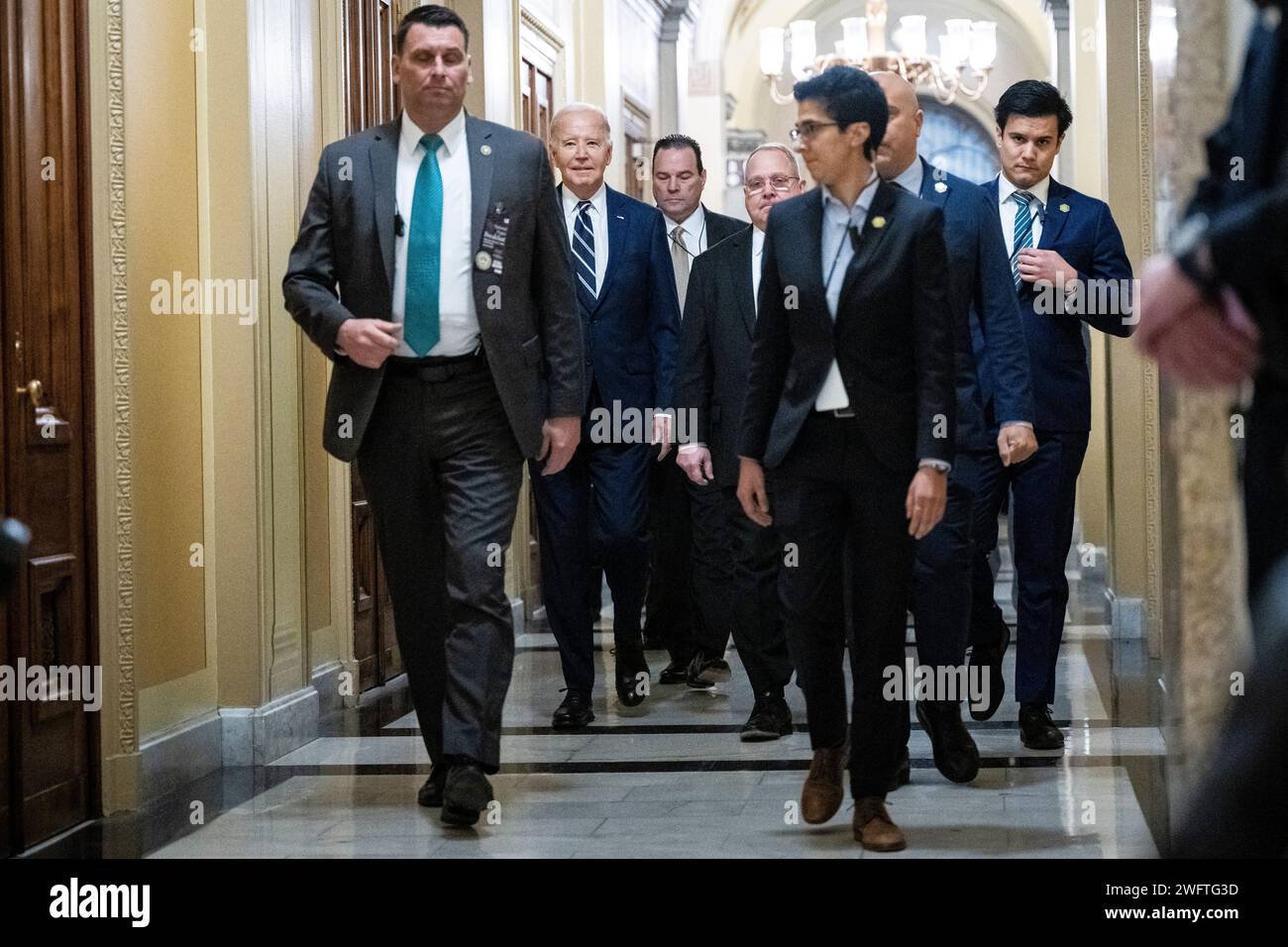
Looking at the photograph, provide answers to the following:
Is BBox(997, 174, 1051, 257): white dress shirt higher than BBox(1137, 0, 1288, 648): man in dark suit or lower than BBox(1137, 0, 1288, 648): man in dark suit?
higher

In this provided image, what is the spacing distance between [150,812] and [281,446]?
4.54ft

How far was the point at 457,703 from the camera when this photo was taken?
14.1ft

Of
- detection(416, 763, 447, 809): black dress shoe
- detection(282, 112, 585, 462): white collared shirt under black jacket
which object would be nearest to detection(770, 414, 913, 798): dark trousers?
detection(282, 112, 585, 462): white collared shirt under black jacket

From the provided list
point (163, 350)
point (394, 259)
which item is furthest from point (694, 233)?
point (394, 259)

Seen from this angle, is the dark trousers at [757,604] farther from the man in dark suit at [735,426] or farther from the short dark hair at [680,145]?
the short dark hair at [680,145]

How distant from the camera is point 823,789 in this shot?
404cm

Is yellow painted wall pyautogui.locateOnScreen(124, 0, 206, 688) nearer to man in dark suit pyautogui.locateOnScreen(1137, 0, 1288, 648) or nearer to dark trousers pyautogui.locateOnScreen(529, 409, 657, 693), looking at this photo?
dark trousers pyautogui.locateOnScreen(529, 409, 657, 693)

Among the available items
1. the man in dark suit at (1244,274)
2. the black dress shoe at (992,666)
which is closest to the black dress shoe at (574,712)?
the black dress shoe at (992,666)

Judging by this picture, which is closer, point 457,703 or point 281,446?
point 457,703

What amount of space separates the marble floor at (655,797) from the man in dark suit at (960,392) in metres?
0.24

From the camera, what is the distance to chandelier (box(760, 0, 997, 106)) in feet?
54.5

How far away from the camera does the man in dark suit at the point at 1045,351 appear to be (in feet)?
17.1
